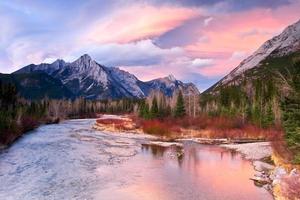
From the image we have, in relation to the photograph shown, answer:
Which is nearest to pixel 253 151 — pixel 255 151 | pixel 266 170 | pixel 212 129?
pixel 255 151

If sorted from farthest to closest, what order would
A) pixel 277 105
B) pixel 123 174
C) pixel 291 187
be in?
pixel 277 105 → pixel 123 174 → pixel 291 187

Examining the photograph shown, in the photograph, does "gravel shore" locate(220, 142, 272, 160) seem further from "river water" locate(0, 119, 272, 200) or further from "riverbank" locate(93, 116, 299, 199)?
"river water" locate(0, 119, 272, 200)

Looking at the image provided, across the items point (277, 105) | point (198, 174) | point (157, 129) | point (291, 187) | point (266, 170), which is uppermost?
point (277, 105)

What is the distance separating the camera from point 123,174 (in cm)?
3647

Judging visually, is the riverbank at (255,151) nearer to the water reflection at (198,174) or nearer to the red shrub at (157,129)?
the red shrub at (157,129)

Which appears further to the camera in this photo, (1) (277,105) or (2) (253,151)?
(1) (277,105)

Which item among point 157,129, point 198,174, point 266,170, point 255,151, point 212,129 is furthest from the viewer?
point 157,129

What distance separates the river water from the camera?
28.6 m

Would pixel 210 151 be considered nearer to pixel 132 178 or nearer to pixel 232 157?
pixel 232 157

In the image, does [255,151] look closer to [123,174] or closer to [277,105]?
[123,174]

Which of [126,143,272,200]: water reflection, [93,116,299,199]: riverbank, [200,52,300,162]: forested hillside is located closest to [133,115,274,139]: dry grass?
[93,116,299,199]: riverbank

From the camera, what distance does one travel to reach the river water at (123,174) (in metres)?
28.6

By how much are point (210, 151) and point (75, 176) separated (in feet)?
84.1

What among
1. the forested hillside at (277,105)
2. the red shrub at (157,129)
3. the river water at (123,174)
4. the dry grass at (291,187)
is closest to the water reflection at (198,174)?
the river water at (123,174)
